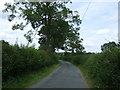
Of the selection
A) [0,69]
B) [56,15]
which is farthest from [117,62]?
[56,15]

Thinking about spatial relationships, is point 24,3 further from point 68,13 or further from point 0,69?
point 0,69

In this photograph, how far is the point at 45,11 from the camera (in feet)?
129

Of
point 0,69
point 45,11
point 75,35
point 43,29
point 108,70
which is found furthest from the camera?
point 75,35

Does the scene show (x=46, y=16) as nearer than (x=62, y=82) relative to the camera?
No

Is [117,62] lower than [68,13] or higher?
lower

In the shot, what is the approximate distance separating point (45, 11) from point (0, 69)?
93.8 feet

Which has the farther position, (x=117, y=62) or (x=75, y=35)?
(x=75, y=35)

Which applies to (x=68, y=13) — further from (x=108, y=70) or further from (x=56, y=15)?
(x=108, y=70)

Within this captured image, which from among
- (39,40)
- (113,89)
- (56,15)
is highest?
(56,15)

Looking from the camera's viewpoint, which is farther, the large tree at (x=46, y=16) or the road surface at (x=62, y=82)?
the large tree at (x=46, y=16)

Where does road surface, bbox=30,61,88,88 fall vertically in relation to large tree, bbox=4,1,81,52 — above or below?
below

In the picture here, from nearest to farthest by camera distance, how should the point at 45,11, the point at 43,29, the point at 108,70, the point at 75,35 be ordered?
the point at 108,70, the point at 45,11, the point at 43,29, the point at 75,35

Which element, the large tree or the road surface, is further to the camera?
the large tree

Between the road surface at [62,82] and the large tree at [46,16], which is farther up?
the large tree at [46,16]
